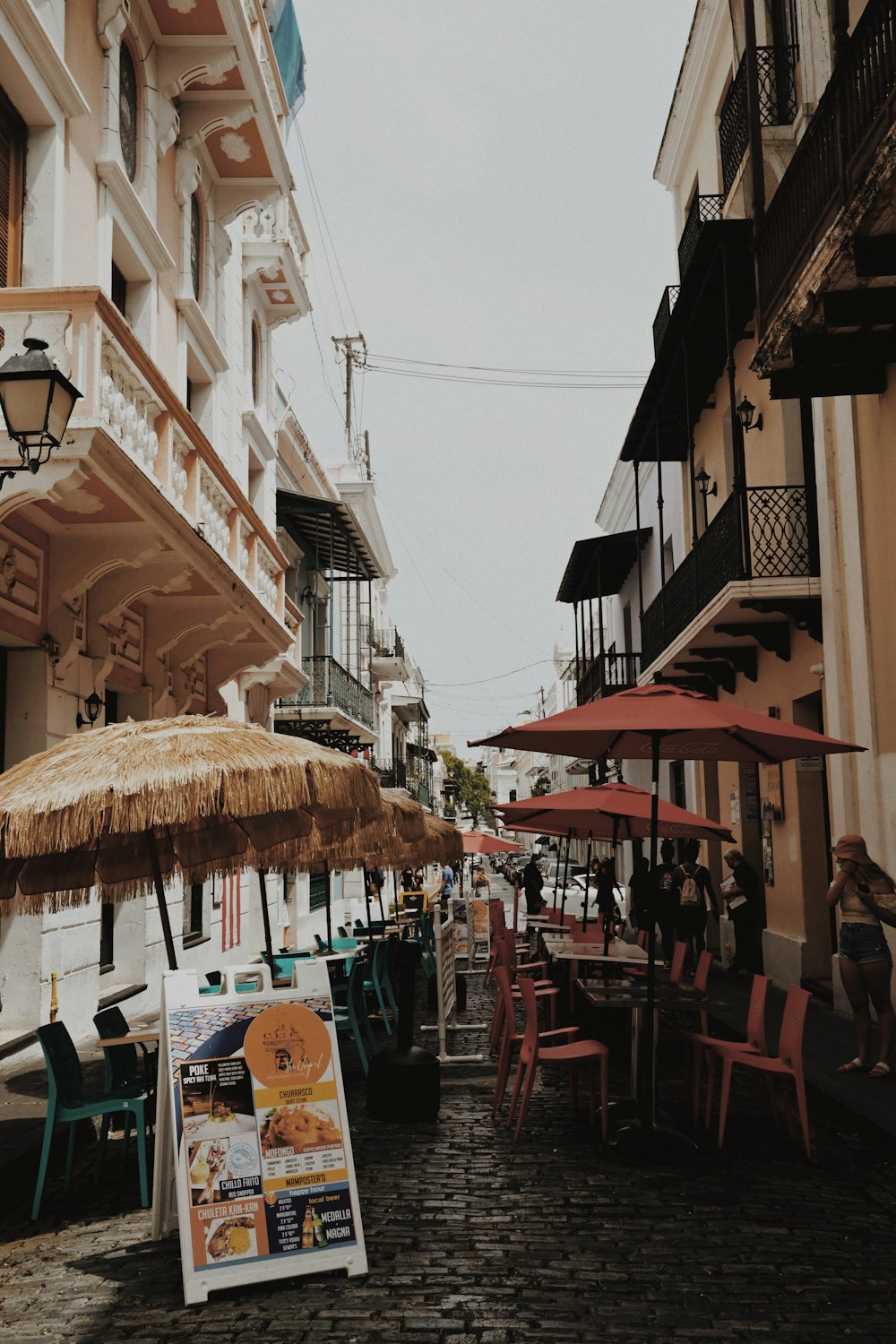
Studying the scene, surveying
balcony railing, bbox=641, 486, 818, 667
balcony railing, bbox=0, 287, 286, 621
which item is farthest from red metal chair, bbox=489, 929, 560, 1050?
balcony railing, bbox=641, 486, 818, 667

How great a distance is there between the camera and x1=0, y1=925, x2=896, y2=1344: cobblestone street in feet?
14.9

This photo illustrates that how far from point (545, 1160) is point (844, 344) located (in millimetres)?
6768

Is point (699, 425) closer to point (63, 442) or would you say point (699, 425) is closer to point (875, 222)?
point (875, 222)

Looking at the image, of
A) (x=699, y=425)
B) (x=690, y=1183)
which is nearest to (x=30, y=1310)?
(x=690, y=1183)

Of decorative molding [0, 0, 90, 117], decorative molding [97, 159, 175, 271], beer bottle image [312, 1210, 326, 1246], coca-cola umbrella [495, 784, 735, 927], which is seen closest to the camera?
beer bottle image [312, 1210, 326, 1246]

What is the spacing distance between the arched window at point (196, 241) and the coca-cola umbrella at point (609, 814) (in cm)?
813

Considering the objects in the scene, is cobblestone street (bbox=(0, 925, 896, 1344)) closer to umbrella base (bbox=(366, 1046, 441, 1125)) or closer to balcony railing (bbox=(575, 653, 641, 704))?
umbrella base (bbox=(366, 1046, 441, 1125))

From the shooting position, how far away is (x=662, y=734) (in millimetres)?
7363

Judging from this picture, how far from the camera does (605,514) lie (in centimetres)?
3250

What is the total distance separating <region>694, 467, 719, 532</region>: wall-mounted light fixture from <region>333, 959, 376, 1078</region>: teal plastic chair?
10550 mm

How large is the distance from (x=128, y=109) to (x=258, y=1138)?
11.2 metres

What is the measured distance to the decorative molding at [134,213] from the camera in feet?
36.6

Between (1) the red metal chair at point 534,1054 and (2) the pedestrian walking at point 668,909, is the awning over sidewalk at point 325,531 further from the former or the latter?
(1) the red metal chair at point 534,1054

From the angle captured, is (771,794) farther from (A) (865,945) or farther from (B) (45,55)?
(B) (45,55)
